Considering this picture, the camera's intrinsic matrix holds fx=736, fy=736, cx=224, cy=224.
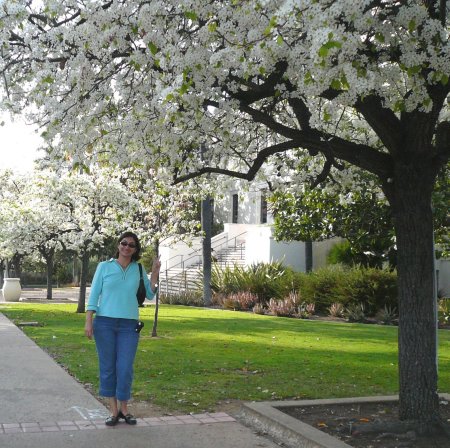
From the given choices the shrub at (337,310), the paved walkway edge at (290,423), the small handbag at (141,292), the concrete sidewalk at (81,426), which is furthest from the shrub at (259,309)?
the small handbag at (141,292)

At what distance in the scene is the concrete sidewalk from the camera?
611cm

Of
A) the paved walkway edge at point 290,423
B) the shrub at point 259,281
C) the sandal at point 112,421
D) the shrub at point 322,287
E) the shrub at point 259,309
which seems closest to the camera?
the paved walkway edge at point 290,423

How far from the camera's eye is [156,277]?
6.98m

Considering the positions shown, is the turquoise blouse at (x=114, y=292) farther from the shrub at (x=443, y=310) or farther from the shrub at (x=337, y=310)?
the shrub at (x=337, y=310)

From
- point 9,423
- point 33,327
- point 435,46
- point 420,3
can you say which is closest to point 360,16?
point 435,46

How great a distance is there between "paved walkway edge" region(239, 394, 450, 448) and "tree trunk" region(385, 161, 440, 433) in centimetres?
96

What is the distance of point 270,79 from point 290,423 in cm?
313

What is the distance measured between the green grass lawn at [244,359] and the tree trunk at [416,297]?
200 centimetres

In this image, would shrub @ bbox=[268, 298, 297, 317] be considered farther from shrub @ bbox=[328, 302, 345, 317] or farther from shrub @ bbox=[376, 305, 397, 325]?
shrub @ bbox=[376, 305, 397, 325]

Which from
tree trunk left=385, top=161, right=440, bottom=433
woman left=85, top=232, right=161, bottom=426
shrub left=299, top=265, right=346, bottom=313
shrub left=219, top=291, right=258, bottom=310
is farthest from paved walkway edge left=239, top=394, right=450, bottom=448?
shrub left=219, top=291, right=258, bottom=310

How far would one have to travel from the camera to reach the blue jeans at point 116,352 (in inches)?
262

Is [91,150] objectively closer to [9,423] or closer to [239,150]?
[239,150]

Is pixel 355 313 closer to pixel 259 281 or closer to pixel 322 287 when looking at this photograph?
pixel 322 287

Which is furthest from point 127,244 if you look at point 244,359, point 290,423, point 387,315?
point 387,315
